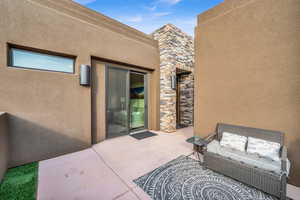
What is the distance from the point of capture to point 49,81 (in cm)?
290

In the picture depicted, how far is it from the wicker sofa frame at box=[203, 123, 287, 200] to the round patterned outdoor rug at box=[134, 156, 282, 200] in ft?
0.38

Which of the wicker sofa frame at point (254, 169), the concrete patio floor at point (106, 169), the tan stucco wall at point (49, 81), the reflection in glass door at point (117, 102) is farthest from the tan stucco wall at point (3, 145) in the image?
the wicker sofa frame at point (254, 169)

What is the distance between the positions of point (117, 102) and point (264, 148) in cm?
395

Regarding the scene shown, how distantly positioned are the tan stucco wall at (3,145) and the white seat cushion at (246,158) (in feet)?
12.7

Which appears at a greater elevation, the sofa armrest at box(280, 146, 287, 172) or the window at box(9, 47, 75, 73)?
the window at box(9, 47, 75, 73)

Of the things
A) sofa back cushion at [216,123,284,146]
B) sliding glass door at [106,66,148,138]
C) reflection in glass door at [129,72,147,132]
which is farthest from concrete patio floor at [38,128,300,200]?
reflection in glass door at [129,72,147,132]

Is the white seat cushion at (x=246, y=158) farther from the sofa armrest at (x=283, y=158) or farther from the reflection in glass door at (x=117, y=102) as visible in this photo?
the reflection in glass door at (x=117, y=102)

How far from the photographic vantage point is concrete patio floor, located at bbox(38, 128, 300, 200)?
6.05 ft

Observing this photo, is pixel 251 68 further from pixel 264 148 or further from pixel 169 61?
pixel 169 61

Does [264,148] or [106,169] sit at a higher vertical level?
[264,148]

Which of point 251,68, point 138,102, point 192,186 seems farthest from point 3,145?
point 251,68

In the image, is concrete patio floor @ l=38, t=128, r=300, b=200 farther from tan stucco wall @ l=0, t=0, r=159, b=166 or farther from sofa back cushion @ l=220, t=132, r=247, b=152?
sofa back cushion @ l=220, t=132, r=247, b=152

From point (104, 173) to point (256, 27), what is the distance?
14.0 feet

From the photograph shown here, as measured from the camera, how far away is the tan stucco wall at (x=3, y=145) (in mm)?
2120
